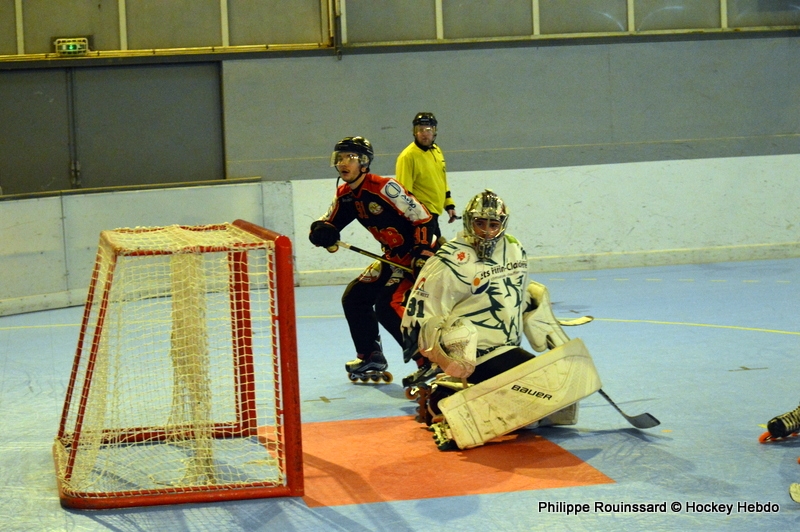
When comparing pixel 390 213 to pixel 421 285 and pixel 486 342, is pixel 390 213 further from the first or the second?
pixel 486 342

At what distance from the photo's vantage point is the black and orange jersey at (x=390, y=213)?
598 centimetres

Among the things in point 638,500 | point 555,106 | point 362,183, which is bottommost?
point 638,500

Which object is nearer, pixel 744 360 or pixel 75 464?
pixel 75 464

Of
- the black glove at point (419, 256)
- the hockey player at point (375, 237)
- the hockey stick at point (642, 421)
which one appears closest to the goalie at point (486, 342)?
the hockey stick at point (642, 421)

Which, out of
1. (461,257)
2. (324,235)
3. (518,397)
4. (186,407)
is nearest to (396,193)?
(324,235)

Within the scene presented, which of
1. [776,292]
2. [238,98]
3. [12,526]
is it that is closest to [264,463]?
[12,526]

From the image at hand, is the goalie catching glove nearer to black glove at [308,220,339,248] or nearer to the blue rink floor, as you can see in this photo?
the blue rink floor

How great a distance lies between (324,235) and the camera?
611 cm

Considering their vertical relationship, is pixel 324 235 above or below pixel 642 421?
above

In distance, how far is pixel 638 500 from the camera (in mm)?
3979

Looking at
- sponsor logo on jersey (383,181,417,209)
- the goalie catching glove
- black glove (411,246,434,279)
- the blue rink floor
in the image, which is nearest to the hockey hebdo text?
the blue rink floor

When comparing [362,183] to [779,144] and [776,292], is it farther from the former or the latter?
[779,144]

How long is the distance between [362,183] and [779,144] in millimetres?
7860

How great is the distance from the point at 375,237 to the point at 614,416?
6.09 ft
